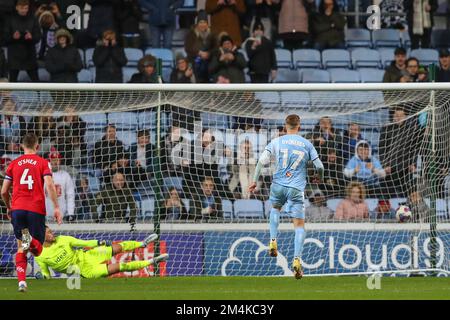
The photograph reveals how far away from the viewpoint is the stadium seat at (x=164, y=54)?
20.5 metres

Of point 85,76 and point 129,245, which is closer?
point 129,245

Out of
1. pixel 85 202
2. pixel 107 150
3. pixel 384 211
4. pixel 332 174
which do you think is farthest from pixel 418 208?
pixel 85 202

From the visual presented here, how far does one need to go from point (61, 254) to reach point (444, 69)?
8381 millimetres

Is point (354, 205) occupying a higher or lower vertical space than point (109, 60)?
lower

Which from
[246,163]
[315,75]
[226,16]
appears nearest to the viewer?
[246,163]

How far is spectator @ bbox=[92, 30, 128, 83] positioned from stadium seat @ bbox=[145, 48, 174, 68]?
1073 millimetres

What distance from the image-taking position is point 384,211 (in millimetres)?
16734

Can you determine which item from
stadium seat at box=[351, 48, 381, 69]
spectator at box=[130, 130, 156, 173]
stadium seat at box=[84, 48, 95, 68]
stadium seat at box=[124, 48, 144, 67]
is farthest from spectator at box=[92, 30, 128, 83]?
stadium seat at box=[351, 48, 381, 69]

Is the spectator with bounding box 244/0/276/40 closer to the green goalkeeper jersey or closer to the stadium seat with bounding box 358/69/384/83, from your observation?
the stadium seat with bounding box 358/69/384/83

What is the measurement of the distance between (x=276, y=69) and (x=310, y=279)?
6.09 m

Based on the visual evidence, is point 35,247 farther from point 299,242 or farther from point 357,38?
point 357,38

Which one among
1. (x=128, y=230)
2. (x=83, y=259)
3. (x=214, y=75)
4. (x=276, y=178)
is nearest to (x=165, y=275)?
(x=128, y=230)

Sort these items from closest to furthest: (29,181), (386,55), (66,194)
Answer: (29,181) < (66,194) < (386,55)
